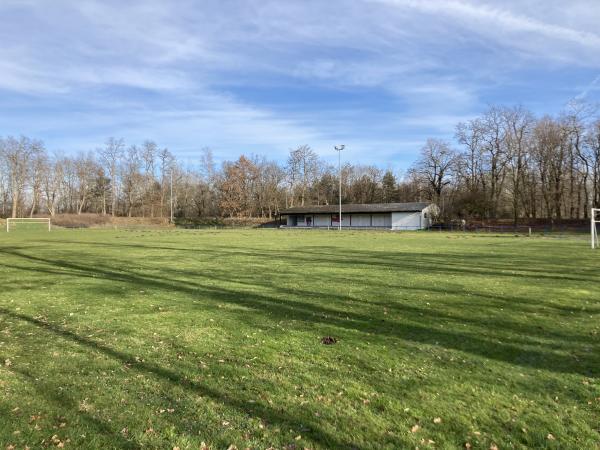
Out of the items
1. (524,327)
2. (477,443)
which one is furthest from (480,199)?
(477,443)

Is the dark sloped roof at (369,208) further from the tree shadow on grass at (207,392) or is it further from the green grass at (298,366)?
the tree shadow on grass at (207,392)

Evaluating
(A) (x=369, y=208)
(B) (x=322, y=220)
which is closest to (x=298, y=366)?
(A) (x=369, y=208)

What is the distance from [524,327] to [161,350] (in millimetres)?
6208

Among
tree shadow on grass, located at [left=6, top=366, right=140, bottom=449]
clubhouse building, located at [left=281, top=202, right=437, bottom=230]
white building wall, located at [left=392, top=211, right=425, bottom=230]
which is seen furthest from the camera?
clubhouse building, located at [left=281, top=202, right=437, bottom=230]

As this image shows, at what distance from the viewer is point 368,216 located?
7725cm

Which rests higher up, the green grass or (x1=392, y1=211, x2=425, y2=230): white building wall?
(x1=392, y1=211, x2=425, y2=230): white building wall

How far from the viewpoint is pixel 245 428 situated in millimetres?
4031

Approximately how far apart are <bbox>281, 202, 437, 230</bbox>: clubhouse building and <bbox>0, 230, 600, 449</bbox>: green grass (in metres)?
60.8

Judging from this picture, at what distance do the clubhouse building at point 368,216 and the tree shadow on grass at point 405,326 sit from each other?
206ft

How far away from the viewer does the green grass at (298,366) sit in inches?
157

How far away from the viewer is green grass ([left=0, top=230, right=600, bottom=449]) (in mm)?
4000

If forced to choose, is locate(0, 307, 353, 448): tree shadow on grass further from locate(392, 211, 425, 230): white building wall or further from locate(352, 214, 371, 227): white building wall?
locate(352, 214, 371, 227): white building wall

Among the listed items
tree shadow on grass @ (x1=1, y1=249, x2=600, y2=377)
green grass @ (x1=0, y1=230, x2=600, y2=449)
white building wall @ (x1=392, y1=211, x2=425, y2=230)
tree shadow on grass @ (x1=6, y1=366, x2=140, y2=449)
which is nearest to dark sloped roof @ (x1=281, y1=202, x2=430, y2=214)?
white building wall @ (x1=392, y1=211, x2=425, y2=230)

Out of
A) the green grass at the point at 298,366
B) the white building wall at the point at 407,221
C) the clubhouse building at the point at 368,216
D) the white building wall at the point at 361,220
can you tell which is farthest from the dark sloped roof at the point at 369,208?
the green grass at the point at 298,366
